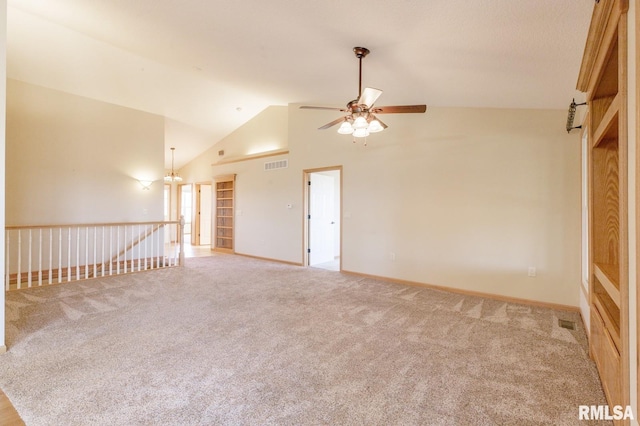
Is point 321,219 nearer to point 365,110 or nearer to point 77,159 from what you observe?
point 365,110

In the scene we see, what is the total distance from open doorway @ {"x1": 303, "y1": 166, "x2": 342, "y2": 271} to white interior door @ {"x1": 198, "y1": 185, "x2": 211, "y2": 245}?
468cm

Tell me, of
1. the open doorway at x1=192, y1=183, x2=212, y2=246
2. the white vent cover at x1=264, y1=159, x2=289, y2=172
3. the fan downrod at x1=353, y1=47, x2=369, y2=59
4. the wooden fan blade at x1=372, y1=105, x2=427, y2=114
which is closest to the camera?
the wooden fan blade at x1=372, y1=105, x2=427, y2=114

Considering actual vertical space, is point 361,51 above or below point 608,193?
above

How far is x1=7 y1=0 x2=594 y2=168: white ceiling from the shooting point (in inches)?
86.4

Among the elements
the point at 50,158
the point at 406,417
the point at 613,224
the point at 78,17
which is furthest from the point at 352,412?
the point at 50,158

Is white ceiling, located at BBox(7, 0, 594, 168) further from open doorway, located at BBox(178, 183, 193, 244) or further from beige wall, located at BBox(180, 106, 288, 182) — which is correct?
open doorway, located at BBox(178, 183, 193, 244)

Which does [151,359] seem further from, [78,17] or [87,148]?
[87,148]

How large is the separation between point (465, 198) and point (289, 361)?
10.7 feet

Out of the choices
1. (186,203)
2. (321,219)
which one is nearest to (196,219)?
(186,203)

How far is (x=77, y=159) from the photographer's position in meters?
5.41

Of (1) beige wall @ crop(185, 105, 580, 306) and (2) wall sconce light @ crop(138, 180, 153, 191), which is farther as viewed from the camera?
(2) wall sconce light @ crop(138, 180, 153, 191)
